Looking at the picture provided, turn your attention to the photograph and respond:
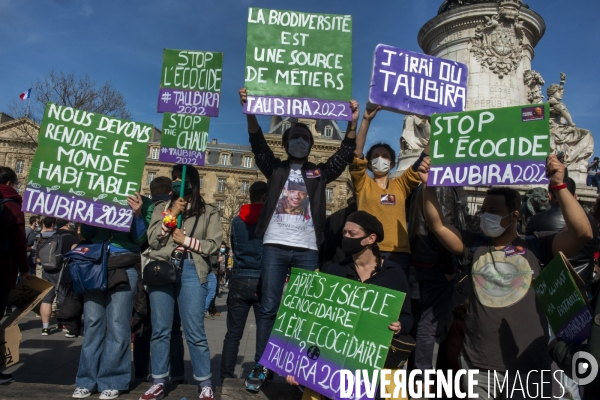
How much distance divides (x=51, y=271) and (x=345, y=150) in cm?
597

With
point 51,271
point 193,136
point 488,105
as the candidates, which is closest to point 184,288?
point 193,136

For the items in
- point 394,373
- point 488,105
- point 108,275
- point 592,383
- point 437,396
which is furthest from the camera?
point 488,105

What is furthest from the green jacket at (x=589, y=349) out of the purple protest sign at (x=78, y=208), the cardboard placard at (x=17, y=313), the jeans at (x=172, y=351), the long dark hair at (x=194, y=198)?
the cardboard placard at (x=17, y=313)

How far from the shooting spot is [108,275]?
3.99m

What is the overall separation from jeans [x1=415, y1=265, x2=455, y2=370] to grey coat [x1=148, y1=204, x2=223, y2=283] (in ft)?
5.86

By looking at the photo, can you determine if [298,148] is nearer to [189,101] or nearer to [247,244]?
[247,244]

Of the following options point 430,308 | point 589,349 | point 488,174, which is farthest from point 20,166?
point 589,349

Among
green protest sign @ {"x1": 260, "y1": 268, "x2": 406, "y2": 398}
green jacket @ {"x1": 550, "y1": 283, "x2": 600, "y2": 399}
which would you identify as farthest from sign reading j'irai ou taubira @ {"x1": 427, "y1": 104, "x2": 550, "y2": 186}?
green jacket @ {"x1": 550, "y1": 283, "x2": 600, "y2": 399}

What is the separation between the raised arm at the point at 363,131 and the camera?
437 cm

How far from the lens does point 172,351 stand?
4.44 meters

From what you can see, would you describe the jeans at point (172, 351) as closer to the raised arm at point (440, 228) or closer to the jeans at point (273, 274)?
the jeans at point (273, 274)

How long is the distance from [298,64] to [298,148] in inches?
35.5

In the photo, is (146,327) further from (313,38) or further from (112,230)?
(313,38)

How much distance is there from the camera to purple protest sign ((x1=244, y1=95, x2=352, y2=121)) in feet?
14.7
